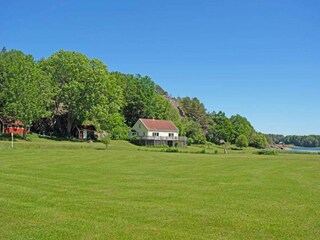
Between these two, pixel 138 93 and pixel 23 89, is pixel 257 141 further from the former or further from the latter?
pixel 23 89

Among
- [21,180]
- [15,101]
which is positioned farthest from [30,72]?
[21,180]

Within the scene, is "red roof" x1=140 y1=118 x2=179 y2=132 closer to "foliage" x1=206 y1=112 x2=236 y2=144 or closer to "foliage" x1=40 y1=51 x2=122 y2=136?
"foliage" x1=40 y1=51 x2=122 y2=136

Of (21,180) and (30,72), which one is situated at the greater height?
(30,72)

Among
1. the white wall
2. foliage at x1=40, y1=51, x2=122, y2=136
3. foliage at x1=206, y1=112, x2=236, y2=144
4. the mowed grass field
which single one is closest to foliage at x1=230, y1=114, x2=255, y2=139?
foliage at x1=206, y1=112, x2=236, y2=144

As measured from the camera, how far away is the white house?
86438mm

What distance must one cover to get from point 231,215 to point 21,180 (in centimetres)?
1085

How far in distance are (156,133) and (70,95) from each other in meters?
25.4

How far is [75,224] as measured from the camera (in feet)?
32.4

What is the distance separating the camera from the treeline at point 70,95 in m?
59.8

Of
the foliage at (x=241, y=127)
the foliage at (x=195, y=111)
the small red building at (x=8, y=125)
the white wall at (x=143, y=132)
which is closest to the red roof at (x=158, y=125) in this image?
the white wall at (x=143, y=132)

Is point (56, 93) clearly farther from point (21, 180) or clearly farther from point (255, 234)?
point (255, 234)

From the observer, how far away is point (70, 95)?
2781 inches

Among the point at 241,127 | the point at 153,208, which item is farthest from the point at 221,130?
the point at 153,208

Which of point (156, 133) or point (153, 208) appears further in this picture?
point (156, 133)
